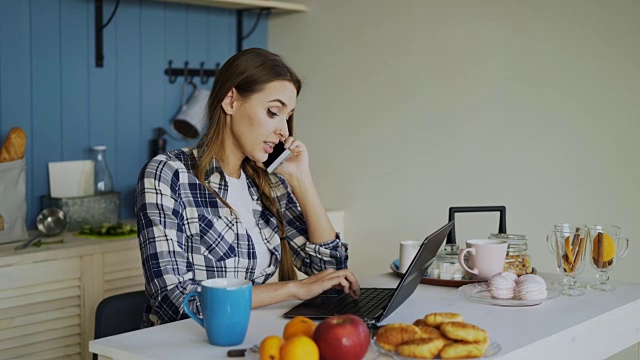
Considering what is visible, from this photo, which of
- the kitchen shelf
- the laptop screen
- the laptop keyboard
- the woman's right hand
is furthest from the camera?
the kitchen shelf

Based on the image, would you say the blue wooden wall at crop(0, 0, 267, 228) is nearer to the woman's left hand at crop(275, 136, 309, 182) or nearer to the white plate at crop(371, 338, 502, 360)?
the woman's left hand at crop(275, 136, 309, 182)

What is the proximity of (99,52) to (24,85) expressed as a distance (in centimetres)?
33

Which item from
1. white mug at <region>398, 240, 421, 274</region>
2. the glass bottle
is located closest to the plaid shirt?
white mug at <region>398, 240, 421, 274</region>

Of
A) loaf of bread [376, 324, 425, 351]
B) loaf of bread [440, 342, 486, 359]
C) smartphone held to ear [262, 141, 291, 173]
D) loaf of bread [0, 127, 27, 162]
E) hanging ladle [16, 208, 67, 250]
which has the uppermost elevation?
smartphone held to ear [262, 141, 291, 173]

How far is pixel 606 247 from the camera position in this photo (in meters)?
1.98

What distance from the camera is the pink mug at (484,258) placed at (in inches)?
81.1

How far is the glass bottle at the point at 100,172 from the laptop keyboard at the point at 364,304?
159 centimetres

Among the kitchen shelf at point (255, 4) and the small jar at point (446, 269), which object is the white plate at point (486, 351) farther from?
the kitchen shelf at point (255, 4)

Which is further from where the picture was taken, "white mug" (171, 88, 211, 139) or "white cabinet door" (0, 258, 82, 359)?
"white mug" (171, 88, 211, 139)

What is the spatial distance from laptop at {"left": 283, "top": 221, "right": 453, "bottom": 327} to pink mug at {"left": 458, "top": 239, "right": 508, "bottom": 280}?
0.11 m

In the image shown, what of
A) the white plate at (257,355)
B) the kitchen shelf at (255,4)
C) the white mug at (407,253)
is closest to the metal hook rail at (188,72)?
the kitchen shelf at (255,4)

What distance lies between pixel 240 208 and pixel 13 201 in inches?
41.5

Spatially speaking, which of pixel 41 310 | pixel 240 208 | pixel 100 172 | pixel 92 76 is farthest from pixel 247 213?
pixel 92 76

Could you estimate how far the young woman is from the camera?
191cm
